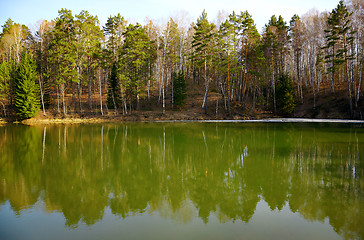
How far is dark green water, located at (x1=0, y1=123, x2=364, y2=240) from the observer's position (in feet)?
15.9

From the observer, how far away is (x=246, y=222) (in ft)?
17.0

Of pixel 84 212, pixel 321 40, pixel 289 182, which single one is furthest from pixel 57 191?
pixel 321 40

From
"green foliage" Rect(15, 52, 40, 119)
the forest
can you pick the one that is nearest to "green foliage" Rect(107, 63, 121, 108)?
the forest

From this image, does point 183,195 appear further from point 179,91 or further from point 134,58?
point 134,58

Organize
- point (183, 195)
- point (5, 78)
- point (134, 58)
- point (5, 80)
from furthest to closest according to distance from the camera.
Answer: point (134, 58), point (5, 80), point (5, 78), point (183, 195)

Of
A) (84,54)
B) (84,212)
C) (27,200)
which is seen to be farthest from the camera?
(84,54)

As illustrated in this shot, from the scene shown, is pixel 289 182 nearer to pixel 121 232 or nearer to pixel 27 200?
pixel 121 232

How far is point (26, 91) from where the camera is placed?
36.1 m

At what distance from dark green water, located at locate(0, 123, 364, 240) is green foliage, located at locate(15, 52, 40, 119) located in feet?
90.3

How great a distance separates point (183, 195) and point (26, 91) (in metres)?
38.4

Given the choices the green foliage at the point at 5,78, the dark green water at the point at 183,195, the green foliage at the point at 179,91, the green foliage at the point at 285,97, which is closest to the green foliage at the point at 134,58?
the green foliage at the point at 179,91

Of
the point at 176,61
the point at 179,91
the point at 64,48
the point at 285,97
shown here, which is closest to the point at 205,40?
the point at 176,61

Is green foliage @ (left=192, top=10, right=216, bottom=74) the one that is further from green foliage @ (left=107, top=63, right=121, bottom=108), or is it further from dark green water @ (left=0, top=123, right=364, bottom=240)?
dark green water @ (left=0, top=123, right=364, bottom=240)

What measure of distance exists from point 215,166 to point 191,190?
289 centimetres
